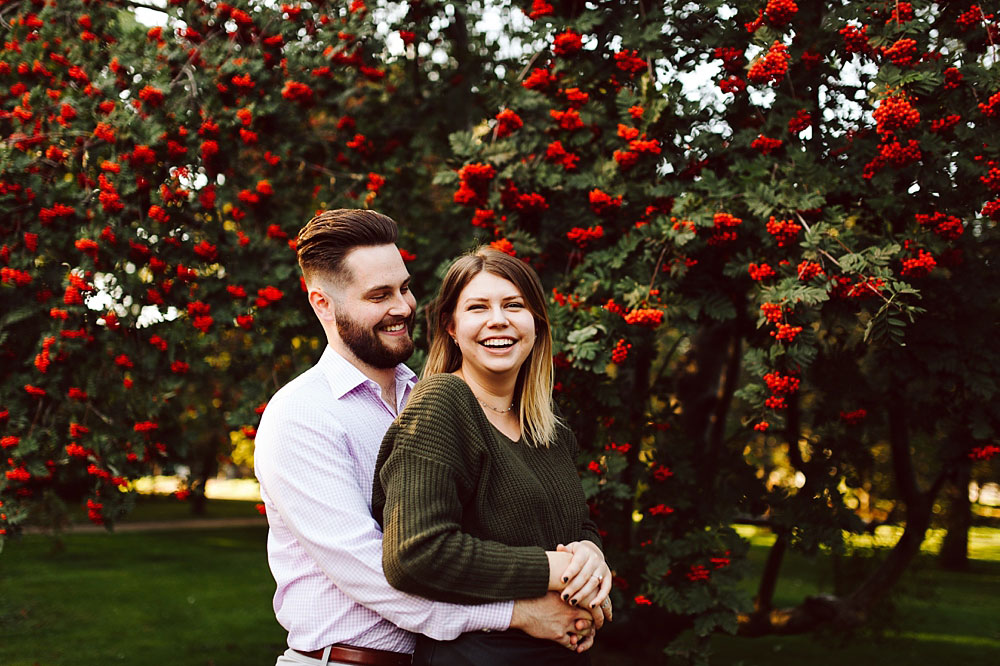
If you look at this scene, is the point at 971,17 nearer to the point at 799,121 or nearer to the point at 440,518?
the point at 799,121

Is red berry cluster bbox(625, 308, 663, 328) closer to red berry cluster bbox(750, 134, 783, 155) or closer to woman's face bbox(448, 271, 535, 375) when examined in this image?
red berry cluster bbox(750, 134, 783, 155)

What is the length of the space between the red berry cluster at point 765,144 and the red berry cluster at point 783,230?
19.0 inches

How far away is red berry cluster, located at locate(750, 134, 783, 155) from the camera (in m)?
3.72

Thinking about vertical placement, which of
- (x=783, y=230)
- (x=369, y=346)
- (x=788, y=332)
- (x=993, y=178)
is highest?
(x=993, y=178)

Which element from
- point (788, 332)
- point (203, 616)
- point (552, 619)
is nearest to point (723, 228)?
point (788, 332)

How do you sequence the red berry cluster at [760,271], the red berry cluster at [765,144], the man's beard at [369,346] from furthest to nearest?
the red berry cluster at [765,144]
the red berry cluster at [760,271]
the man's beard at [369,346]

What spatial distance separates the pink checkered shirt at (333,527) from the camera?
180cm

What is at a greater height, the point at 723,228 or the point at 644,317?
the point at 723,228

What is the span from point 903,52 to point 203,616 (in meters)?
9.08

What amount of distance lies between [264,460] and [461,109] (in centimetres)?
379

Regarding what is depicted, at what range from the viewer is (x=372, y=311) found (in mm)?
2229

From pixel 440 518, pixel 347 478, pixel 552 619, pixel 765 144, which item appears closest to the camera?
pixel 440 518

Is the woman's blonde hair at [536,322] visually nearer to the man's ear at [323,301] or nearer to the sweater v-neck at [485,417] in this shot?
the sweater v-neck at [485,417]

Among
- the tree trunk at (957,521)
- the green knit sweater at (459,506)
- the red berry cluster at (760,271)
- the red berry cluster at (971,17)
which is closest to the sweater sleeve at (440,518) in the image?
the green knit sweater at (459,506)
